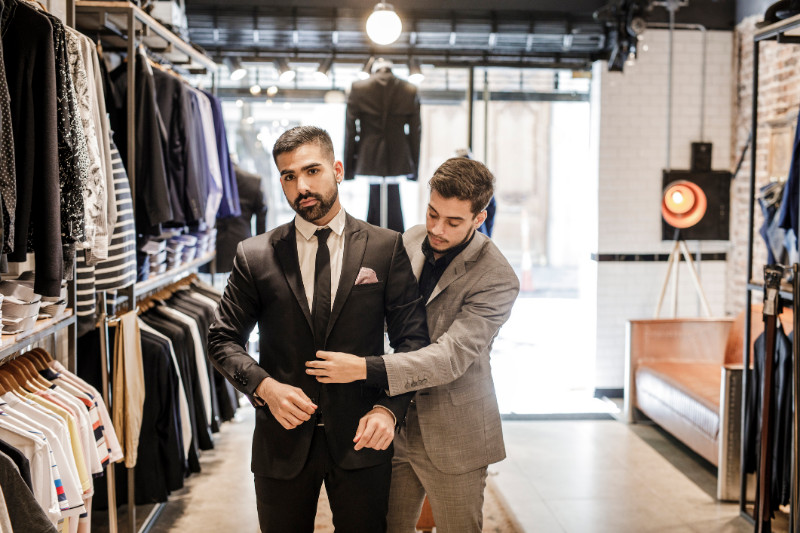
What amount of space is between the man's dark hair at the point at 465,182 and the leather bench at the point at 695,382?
2575 mm

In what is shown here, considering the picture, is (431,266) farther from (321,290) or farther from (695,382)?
(695,382)

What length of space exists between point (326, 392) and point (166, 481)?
6.67 ft

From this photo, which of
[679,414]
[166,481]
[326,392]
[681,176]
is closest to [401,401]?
[326,392]

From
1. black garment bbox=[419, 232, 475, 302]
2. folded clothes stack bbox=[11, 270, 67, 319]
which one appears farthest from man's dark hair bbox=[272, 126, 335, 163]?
folded clothes stack bbox=[11, 270, 67, 319]

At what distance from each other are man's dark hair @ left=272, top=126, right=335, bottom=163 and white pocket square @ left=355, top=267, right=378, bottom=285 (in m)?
0.33

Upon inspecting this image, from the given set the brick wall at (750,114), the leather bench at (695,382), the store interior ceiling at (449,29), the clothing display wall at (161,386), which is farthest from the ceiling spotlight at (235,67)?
the brick wall at (750,114)

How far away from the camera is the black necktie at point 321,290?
211 cm

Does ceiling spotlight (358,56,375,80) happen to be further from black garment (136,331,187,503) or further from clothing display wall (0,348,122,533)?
clothing display wall (0,348,122,533)

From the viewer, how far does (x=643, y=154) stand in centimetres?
669

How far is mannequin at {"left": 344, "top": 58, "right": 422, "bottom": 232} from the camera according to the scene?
5.54 metres

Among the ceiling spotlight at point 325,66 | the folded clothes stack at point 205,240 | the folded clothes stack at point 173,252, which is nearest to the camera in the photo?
the folded clothes stack at point 173,252

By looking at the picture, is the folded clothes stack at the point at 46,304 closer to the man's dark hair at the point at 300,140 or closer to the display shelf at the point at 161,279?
the display shelf at the point at 161,279

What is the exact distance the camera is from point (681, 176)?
21.9 feet

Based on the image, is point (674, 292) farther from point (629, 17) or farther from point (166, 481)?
point (166, 481)
